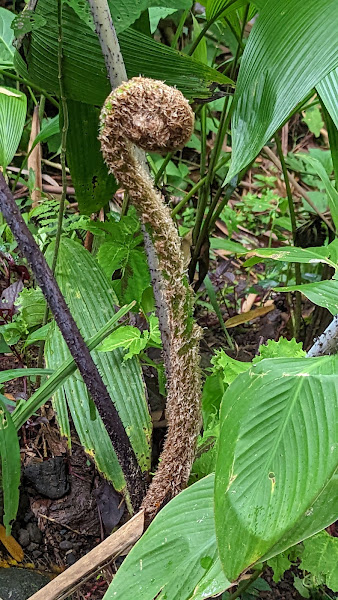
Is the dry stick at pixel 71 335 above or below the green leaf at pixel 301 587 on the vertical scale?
above

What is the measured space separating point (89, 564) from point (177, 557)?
109 millimetres

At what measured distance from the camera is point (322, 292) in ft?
1.86

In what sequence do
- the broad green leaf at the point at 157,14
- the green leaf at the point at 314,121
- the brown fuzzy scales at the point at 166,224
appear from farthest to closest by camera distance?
the green leaf at the point at 314,121, the broad green leaf at the point at 157,14, the brown fuzzy scales at the point at 166,224

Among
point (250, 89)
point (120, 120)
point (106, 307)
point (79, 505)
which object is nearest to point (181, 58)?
point (250, 89)

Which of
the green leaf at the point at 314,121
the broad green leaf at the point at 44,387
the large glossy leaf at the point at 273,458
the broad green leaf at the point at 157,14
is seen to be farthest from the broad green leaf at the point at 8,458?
the green leaf at the point at 314,121

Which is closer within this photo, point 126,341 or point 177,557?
point 177,557

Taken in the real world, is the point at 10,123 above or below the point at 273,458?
above

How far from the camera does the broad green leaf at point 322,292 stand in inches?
21.6

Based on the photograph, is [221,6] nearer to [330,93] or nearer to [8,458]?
[330,93]

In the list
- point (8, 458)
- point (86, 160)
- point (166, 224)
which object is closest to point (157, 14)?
point (86, 160)

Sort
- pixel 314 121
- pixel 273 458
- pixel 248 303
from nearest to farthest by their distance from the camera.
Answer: pixel 273 458
pixel 248 303
pixel 314 121

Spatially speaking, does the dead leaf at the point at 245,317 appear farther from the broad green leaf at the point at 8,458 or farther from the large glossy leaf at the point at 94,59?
the broad green leaf at the point at 8,458

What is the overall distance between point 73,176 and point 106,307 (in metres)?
0.30

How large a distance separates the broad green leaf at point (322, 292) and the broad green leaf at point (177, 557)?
25 cm
